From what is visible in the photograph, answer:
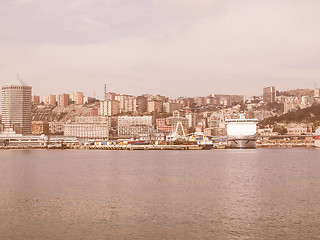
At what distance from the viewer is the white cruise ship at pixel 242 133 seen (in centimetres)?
12875

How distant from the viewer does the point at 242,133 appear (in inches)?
5182

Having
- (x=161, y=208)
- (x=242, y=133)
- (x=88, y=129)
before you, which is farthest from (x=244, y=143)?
(x=161, y=208)

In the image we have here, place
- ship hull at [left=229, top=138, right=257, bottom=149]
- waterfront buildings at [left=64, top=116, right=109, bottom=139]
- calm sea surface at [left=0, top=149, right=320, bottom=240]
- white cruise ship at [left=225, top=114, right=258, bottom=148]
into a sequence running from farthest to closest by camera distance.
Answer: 1. waterfront buildings at [left=64, top=116, right=109, bottom=139]
2. white cruise ship at [left=225, top=114, right=258, bottom=148]
3. ship hull at [left=229, top=138, right=257, bottom=149]
4. calm sea surface at [left=0, top=149, right=320, bottom=240]

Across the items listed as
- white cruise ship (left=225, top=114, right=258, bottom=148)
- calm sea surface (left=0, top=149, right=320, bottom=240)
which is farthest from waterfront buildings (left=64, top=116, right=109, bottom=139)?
calm sea surface (left=0, top=149, right=320, bottom=240)

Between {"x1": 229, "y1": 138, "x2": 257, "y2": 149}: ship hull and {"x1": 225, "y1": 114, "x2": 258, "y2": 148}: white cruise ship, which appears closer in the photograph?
{"x1": 229, "y1": 138, "x2": 257, "y2": 149}: ship hull

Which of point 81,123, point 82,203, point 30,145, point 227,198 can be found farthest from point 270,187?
point 81,123

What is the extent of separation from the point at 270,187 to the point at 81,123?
16903 cm

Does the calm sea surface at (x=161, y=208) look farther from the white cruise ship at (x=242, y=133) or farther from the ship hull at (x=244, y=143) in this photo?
the white cruise ship at (x=242, y=133)

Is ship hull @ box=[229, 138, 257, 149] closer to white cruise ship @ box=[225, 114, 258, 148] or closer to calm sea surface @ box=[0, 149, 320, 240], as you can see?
white cruise ship @ box=[225, 114, 258, 148]

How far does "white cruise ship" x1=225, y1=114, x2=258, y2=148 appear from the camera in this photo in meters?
129

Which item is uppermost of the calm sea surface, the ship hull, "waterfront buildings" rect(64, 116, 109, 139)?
"waterfront buildings" rect(64, 116, 109, 139)

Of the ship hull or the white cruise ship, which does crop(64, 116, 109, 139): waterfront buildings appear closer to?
the white cruise ship

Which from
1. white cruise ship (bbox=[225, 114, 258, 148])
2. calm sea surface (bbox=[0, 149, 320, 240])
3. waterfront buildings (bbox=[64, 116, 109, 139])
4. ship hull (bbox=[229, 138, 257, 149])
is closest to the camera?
calm sea surface (bbox=[0, 149, 320, 240])

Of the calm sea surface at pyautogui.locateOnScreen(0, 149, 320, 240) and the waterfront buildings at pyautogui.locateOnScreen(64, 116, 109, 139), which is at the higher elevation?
the waterfront buildings at pyautogui.locateOnScreen(64, 116, 109, 139)
